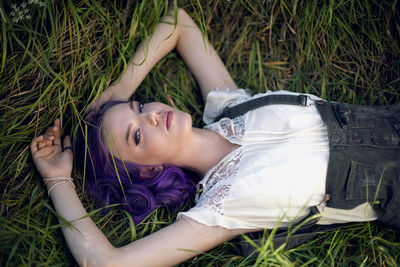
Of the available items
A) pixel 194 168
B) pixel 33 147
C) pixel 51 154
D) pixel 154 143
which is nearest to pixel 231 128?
pixel 194 168

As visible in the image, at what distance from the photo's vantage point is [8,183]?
2.61m

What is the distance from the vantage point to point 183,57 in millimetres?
3203

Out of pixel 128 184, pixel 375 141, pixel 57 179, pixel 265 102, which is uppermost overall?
pixel 265 102

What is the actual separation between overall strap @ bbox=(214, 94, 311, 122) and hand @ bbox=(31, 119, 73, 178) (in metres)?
A: 1.35

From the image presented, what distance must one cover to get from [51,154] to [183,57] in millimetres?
1452

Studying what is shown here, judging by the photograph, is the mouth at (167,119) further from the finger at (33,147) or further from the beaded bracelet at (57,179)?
the finger at (33,147)

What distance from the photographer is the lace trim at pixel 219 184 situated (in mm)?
2396

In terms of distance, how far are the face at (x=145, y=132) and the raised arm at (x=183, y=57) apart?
16.6 inches

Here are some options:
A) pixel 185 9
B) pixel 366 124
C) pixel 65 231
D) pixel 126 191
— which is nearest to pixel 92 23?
pixel 185 9

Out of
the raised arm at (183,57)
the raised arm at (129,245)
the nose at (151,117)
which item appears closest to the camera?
the raised arm at (129,245)

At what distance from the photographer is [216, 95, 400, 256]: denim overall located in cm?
229

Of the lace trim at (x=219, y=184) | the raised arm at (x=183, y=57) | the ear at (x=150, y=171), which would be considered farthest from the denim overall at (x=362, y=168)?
the raised arm at (x=183, y=57)

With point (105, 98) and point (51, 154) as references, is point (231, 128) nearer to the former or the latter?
point (105, 98)

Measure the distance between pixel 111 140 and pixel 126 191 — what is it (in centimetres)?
48
